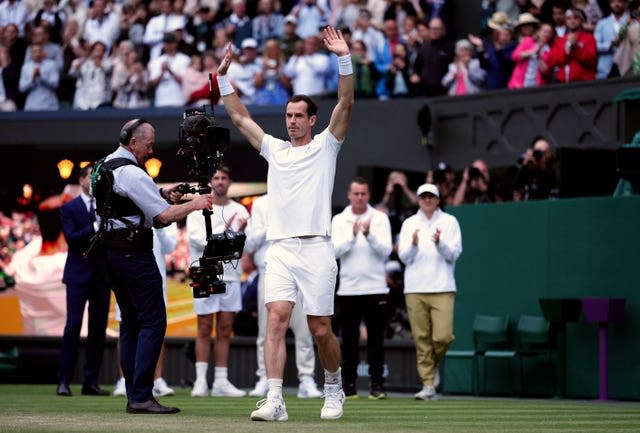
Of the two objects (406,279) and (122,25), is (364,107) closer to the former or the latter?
(122,25)

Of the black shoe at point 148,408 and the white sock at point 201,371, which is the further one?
the white sock at point 201,371

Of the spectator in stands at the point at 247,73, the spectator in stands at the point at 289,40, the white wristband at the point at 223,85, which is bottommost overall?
the white wristband at the point at 223,85

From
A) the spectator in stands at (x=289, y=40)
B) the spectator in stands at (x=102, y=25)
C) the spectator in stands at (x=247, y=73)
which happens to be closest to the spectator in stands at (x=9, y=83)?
the spectator in stands at (x=102, y=25)

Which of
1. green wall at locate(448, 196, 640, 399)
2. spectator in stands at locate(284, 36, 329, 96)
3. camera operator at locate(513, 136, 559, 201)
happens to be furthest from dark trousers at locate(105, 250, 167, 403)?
spectator in stands at locate(284, 36, 329, 96)

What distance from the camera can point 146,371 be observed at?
33.6 feet

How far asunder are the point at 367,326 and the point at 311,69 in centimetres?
845

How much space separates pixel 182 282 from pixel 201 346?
5.97 m

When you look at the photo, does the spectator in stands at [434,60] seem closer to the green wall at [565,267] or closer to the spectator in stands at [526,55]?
the spectator in stands at [526,55]

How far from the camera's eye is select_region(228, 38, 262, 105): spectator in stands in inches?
916

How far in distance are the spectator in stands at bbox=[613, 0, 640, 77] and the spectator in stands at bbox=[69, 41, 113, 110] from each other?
9.42m

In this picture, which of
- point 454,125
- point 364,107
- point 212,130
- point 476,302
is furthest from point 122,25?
point 212,130

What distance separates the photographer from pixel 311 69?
22531 millimetres

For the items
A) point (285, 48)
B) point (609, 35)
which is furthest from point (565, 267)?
point (285, 48)

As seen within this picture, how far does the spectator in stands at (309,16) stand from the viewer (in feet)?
77.5
